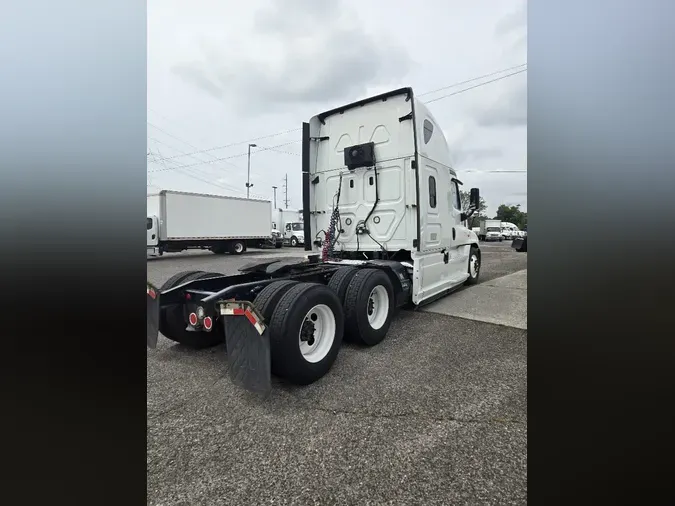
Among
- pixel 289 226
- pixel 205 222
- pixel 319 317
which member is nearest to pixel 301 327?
pixel 319 317

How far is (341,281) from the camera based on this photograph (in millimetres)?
3922

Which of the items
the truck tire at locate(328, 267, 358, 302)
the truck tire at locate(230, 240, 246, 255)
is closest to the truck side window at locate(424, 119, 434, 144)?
the truck tire at locate(328, 267, 358, 302)

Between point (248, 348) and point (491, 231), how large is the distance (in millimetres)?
36264

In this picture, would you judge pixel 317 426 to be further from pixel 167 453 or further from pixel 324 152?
pixel 324 152

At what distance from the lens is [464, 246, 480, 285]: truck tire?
25.2 ft

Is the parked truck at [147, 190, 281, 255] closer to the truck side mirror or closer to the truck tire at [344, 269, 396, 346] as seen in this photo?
the truck tire at [344, 269, 396, 346]

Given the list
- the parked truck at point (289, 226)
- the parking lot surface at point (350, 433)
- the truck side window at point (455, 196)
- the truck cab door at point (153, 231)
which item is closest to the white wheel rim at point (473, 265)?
the truck side window at point (455, 196)

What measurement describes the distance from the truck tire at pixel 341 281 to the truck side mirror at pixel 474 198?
387cm

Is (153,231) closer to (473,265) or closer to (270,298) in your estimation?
(473,265)

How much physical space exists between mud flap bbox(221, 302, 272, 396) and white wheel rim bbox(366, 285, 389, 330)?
6.21ft

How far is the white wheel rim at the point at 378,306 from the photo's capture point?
13.6ft
